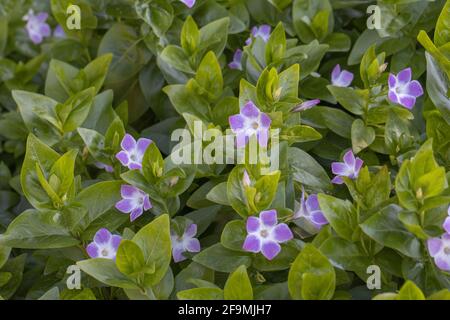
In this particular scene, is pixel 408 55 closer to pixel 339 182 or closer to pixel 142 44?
pixel 339 182

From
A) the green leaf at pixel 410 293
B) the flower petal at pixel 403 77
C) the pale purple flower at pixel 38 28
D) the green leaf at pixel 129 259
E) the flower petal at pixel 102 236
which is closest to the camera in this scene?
the green leaf at pixel 410 293

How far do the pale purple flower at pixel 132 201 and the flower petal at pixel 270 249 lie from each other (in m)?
0.23

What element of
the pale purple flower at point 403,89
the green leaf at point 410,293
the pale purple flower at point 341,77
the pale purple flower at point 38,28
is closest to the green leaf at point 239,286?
the green leaf at point 410,293

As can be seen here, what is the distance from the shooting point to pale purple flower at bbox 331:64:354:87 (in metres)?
1.55

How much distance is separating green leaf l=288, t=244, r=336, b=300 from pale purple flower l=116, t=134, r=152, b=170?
383 millimetres

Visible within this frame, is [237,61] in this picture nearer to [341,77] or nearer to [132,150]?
[341,77]

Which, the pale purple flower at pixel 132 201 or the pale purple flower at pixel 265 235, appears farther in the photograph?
the pale purple flower at pixel 132 201

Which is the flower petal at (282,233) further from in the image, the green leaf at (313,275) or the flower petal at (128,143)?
the flower petal at (128,143)

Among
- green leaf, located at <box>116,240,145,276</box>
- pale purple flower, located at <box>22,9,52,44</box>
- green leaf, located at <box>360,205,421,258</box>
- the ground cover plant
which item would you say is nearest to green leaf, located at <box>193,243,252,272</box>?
the ground cover plant

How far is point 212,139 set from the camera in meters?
1.34

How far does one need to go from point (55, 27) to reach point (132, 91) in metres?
0.44

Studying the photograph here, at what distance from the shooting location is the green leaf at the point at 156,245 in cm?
119

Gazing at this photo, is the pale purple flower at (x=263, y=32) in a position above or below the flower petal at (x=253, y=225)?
above

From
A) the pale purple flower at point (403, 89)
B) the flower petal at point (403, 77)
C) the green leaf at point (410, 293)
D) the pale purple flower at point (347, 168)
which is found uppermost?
the flower petal at point (403, 77)
